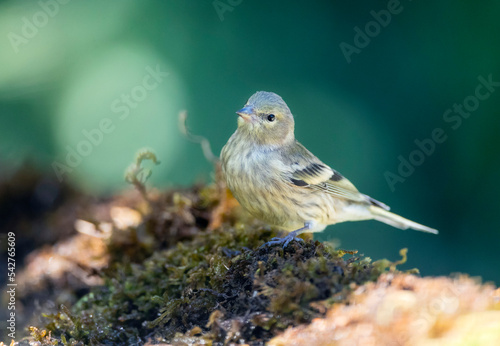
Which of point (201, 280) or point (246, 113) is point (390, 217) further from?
point (201, 280)

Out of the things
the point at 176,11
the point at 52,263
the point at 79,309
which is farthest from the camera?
the point at 176,11

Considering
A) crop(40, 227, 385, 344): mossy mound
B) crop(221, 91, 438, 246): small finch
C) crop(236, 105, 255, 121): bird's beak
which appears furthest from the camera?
crop(236, 105, 255, 121): bird's beak

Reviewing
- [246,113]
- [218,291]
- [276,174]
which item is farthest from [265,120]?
[218,291]

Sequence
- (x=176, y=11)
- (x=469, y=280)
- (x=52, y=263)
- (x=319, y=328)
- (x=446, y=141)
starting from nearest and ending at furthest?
1. (x=319, y=328)
2. (x=469, y=280)
3. (x=52, y=263)
4. (x=446, y=141)
5. (x=176, y=11)

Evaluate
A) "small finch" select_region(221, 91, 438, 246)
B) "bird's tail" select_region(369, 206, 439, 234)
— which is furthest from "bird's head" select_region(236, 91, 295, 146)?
A: "bird's tail" select_region(369, 206, 439, 234)

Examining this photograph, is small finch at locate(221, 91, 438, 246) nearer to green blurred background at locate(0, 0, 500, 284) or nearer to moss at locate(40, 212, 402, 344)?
moss at locate(40, 212, 402, 344)

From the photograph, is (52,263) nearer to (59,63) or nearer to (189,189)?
(189,189)

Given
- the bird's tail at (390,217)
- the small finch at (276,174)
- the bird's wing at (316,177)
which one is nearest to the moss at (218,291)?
the small finch at (276,174)

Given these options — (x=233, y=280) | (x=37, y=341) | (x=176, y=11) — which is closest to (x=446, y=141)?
(x=176, y=11)
